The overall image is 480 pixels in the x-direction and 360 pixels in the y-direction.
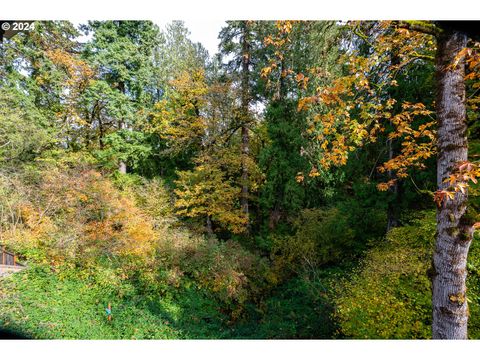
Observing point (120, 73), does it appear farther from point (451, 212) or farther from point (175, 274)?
point (451, 212)

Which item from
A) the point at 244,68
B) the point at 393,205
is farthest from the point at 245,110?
the point at 393,205

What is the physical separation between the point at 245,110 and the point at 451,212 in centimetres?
638

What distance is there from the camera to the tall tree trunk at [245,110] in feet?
24.0

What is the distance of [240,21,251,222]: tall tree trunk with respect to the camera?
24.0ft

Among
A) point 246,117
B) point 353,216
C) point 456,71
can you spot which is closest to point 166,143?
point 246,117

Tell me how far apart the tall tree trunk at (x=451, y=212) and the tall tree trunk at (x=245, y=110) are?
19.1ft

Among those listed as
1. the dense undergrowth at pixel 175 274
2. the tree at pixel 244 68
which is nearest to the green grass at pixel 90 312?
the dense undergrowth at pixel 175 274

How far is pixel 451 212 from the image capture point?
6.08 feet

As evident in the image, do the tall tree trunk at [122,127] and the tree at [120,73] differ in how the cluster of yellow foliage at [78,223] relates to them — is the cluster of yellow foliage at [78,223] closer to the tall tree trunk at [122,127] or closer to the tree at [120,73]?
the tall tree trunk at [122,127]

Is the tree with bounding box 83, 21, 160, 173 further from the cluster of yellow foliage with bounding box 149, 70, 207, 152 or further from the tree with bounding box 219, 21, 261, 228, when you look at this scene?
the tree with bounding box 219, 21, 261, 228

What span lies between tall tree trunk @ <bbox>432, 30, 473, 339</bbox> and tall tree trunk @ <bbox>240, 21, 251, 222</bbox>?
582 centimetres

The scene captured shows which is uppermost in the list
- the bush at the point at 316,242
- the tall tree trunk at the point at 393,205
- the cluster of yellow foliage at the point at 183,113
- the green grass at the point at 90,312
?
the cluster of yellow foliage at the point at 183,113

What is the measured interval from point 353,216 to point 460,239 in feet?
13.8

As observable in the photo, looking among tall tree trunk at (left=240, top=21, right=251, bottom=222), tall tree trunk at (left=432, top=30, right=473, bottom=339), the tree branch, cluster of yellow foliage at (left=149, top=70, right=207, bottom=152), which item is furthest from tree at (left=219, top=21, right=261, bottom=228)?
tall tree trunk at (left=432, top=30, right=473, bottom=339)
